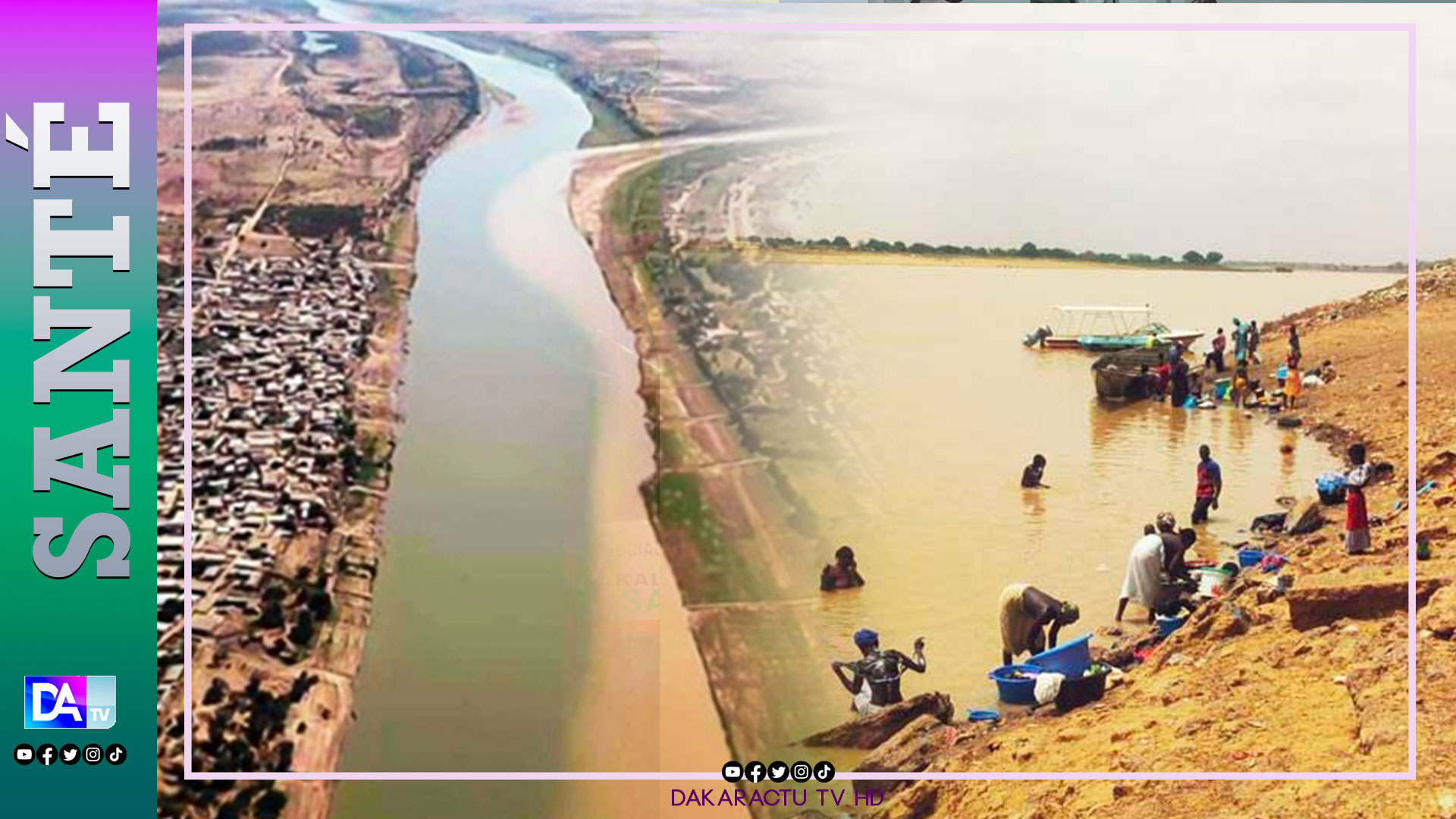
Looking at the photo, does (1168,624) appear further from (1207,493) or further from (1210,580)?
(1207,493)

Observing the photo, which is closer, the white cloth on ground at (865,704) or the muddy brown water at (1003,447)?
the white cloth on ground at (865,704)

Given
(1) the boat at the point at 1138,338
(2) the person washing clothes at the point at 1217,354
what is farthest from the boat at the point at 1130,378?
(2) the person washing clothes at the point at 1217,354

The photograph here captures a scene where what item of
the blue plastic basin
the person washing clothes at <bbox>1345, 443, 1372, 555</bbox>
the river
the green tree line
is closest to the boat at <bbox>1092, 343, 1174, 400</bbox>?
the green tree line

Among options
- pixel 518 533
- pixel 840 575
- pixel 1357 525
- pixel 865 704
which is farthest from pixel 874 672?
pixel 1357 525

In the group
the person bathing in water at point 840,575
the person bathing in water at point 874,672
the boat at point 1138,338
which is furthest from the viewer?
the boat at point 1138,338

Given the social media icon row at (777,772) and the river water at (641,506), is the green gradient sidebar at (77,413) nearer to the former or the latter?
the river water at (641,506)

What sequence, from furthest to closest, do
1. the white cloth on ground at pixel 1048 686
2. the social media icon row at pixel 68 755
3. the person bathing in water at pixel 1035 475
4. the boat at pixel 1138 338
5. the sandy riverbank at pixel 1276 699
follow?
the boat at pixel 1138 338 → the person bathing in water at pixel 1035 475 → the social media icon row at pixel 68 755 → the white cloth on ground at pixel 1048 686 → the sandy riverbank at pixel 1276 699
